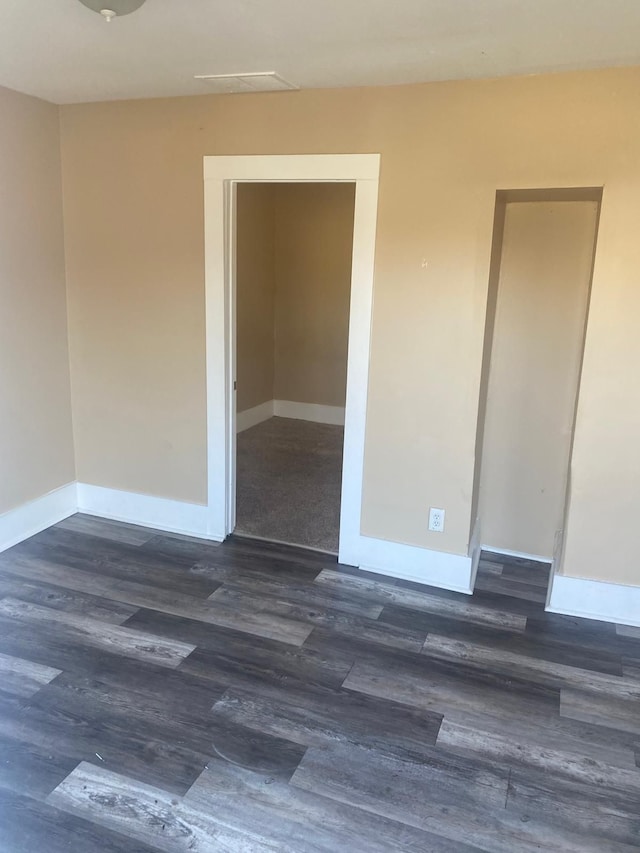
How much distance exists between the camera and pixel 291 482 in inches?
186

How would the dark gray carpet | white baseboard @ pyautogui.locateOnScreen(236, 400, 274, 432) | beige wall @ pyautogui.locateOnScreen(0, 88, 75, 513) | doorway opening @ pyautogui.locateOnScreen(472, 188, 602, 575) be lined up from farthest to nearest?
1. white baseboard @ pyautogui.locateOnScreen(236, 400, 274, 432)
2. the dark gray carpet
3. beige wall @ pyautogui.locateOnScreen(0, 88, 75, 513)
4. doorway opening @ pyautogui.locateOnScreen(472, 188, 602, 575)

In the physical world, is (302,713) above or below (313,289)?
below

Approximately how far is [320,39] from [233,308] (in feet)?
4.80

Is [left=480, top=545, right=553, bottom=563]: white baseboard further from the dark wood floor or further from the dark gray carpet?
the dark gray carpet

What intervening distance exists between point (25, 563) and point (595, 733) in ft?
9.19

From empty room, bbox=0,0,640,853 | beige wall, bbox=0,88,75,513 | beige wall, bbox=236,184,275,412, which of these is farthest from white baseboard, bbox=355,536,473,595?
beige wall, bbox=236,184,275,412

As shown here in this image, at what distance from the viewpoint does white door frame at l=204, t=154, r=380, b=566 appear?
10.1 feet

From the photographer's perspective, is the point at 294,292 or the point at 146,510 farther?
the point at 294,292

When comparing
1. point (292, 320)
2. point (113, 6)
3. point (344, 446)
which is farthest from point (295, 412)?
point (113, 6)

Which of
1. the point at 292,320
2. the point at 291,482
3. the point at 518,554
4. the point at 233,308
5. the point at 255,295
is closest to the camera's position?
the point at 233,308

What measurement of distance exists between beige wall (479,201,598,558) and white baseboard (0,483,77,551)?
2506mm

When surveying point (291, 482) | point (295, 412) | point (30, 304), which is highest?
point (30, 304)

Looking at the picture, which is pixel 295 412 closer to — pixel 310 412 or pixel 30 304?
pixel 310 412

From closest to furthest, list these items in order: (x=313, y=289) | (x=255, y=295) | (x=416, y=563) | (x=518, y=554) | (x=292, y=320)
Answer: (x=416, y=563)
(x=518, y=554)
(x=255, y=295)
(x=313, y=289)
(x=292, y=320)
